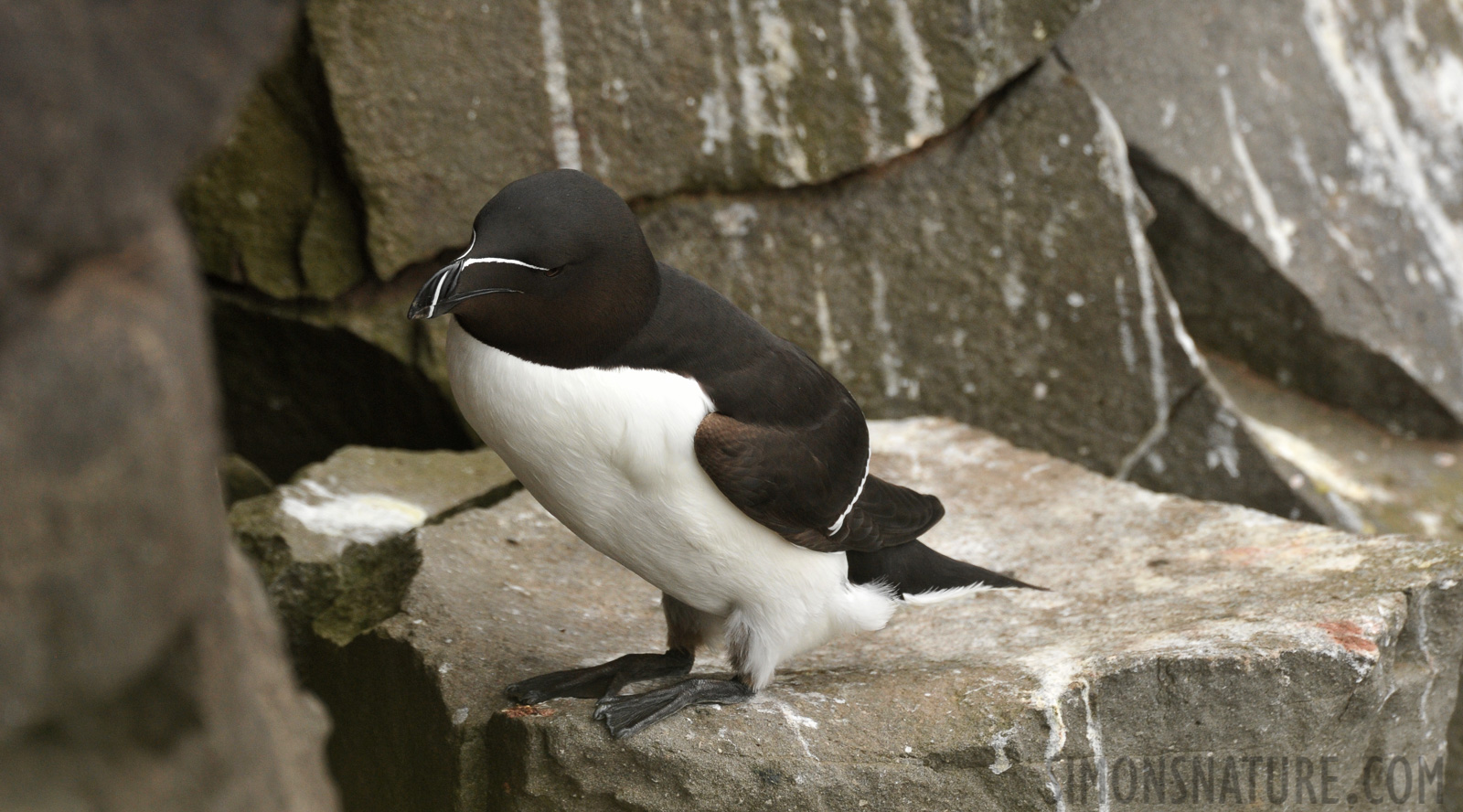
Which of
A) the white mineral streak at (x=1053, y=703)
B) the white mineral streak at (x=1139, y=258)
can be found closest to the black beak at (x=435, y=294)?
the white mineral streak at (x=1053, y=703)

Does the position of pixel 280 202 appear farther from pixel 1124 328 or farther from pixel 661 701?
pixel 1124 328

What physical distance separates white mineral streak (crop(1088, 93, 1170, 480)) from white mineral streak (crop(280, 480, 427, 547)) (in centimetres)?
234

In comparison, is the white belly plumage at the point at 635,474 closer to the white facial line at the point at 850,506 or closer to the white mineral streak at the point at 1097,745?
the white facial line at the point at 850,506

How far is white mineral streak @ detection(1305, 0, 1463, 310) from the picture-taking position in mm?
4918

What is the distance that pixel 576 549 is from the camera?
3.25m

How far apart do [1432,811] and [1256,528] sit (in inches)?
28.7

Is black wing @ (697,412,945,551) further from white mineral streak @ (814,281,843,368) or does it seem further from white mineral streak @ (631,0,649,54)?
white mineral streak @ (631,0,649,54)

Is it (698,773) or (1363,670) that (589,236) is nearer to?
(698,773)

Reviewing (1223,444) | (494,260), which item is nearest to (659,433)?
(494,260)

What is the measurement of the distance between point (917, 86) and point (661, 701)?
7.66ft

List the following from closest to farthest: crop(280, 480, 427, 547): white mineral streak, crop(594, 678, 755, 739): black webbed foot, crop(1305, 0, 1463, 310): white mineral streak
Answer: crop(594, 678, 755, 739): black webbed foot < crop(280, 480, 427, 547): white mineral streak < crop(1305, 0, 1463, 310): white mineral streak

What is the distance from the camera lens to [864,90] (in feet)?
13.2

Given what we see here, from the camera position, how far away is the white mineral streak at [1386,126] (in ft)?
16.1

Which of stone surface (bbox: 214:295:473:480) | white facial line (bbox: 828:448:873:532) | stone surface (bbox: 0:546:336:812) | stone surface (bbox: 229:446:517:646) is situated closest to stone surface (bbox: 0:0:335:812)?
stone surface (bbox: 0:546:336:812)
